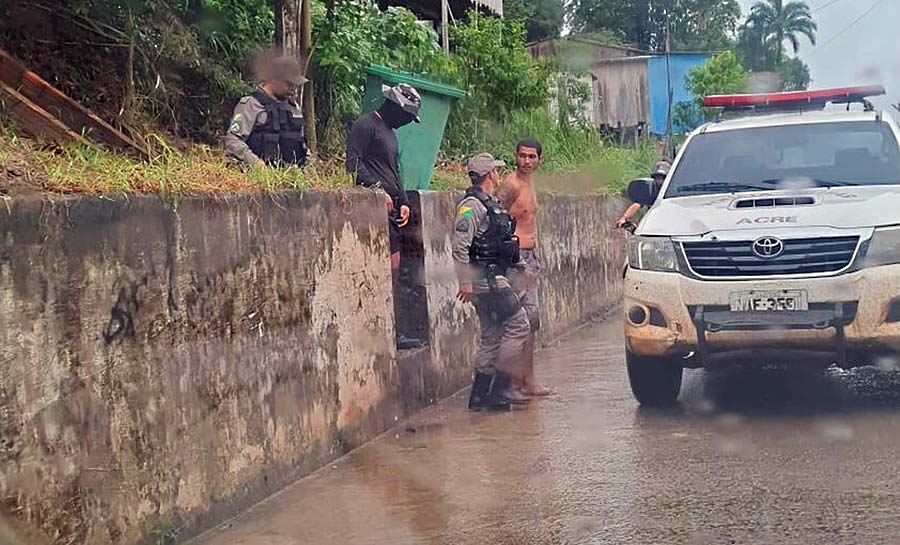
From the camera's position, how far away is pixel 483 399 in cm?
779

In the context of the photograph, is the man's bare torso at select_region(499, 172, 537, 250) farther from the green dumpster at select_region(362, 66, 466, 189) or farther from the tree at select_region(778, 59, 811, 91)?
the tree at select_region(778, 59, 811, 91)

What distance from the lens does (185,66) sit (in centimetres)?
884

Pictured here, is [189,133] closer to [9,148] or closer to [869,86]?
[9,148]

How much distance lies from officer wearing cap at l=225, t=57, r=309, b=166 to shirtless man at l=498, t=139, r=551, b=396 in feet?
5.06

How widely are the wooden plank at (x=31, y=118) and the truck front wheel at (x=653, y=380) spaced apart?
3611 mm

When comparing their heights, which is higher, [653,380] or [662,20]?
[662,20]

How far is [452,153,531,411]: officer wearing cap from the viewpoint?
7.41 metres

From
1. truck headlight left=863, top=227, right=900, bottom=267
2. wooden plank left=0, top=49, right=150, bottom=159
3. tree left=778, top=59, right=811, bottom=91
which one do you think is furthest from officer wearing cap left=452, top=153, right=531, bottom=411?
tree left=778, top=59, right=811, bottom=91

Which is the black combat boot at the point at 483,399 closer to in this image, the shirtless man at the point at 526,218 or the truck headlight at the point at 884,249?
the shirtless man at the point at 526,218

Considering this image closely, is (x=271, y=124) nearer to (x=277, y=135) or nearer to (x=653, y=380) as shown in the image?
(x=277, y=135)

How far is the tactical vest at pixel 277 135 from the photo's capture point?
721 centimetres

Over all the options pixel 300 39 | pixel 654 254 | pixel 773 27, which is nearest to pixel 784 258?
pixel 654 254

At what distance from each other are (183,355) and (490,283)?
294cm

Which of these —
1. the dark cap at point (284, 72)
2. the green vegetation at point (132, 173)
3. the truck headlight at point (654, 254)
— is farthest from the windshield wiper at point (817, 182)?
the dark cap at point (284, 72)
